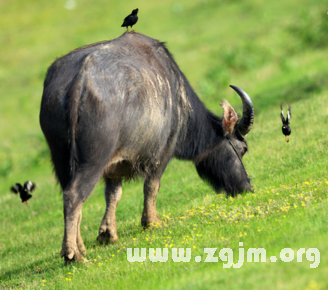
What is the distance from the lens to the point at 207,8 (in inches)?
1602

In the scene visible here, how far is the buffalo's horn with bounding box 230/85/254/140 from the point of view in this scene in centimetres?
938

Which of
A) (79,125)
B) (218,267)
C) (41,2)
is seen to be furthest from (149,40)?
(41,2)

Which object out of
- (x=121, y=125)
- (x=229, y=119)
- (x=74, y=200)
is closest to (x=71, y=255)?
(x=74, y=200)

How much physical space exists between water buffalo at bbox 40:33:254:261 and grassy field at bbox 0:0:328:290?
2.11 ft

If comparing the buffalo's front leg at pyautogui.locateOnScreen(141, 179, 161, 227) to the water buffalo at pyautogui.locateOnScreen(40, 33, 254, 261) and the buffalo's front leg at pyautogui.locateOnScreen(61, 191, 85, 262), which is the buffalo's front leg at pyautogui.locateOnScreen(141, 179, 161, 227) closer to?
the water buffalo at pyautogui.locateOnScreen(40, 33, 254, 261)

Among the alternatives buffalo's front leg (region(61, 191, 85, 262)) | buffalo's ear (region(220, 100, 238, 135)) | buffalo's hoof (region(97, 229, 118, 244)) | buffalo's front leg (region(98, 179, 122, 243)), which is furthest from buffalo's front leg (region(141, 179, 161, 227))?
buffalo's front leg (region(61, 191, 85, 262))

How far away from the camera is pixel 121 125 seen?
752 centimetres

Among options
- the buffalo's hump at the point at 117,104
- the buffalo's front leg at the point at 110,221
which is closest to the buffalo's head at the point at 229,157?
the buffalo's hump at the point at 117,104

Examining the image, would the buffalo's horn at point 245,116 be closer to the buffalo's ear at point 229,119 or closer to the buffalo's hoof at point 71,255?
the buffalo's ear at point 229,119

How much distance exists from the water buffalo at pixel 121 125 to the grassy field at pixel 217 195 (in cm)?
64

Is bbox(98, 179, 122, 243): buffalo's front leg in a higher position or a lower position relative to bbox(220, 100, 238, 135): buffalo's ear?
lower

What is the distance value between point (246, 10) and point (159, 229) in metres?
Answer: 31.6

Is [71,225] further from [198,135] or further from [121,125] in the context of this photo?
[198,135]

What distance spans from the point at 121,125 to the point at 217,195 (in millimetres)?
2905
